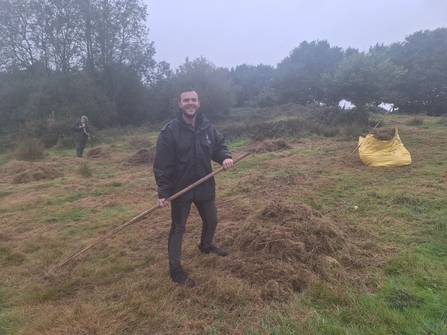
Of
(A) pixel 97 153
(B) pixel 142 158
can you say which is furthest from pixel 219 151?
(A) pixel 97 153

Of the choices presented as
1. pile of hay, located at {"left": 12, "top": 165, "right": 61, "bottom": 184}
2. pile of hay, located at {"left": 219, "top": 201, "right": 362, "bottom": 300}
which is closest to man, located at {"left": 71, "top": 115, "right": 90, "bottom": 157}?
pile of hay, located at {"left": 12, "top": 165, "right": 61, "bottom": 184}

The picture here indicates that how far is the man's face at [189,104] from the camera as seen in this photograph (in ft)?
8.53

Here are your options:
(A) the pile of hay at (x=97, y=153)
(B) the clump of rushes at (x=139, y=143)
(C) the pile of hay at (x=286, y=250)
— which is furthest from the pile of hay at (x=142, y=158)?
(C) the pile of hay at (x=286, y=250)

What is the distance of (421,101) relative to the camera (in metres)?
23.6

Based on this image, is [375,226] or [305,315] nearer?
[305,315]

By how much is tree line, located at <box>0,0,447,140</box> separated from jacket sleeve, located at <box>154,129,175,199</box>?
50.6 ft

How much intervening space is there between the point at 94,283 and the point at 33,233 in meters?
1.94

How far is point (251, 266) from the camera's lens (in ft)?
8.85

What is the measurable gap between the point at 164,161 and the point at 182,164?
0.17 metres

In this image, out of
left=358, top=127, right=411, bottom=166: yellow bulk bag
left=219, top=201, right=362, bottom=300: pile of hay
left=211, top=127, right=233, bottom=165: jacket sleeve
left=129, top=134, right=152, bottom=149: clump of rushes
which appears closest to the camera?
left=219, top=201, right=362, bottom=300: pile of hay

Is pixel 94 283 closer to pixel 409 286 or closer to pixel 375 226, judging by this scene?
pixel 409 286

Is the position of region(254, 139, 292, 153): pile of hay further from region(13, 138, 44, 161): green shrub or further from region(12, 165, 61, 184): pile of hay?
region(13, 138, 44, 161): green shrub

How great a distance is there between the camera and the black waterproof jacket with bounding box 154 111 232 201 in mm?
2545

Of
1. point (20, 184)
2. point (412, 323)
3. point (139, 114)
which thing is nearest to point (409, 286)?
point (412, 323)
